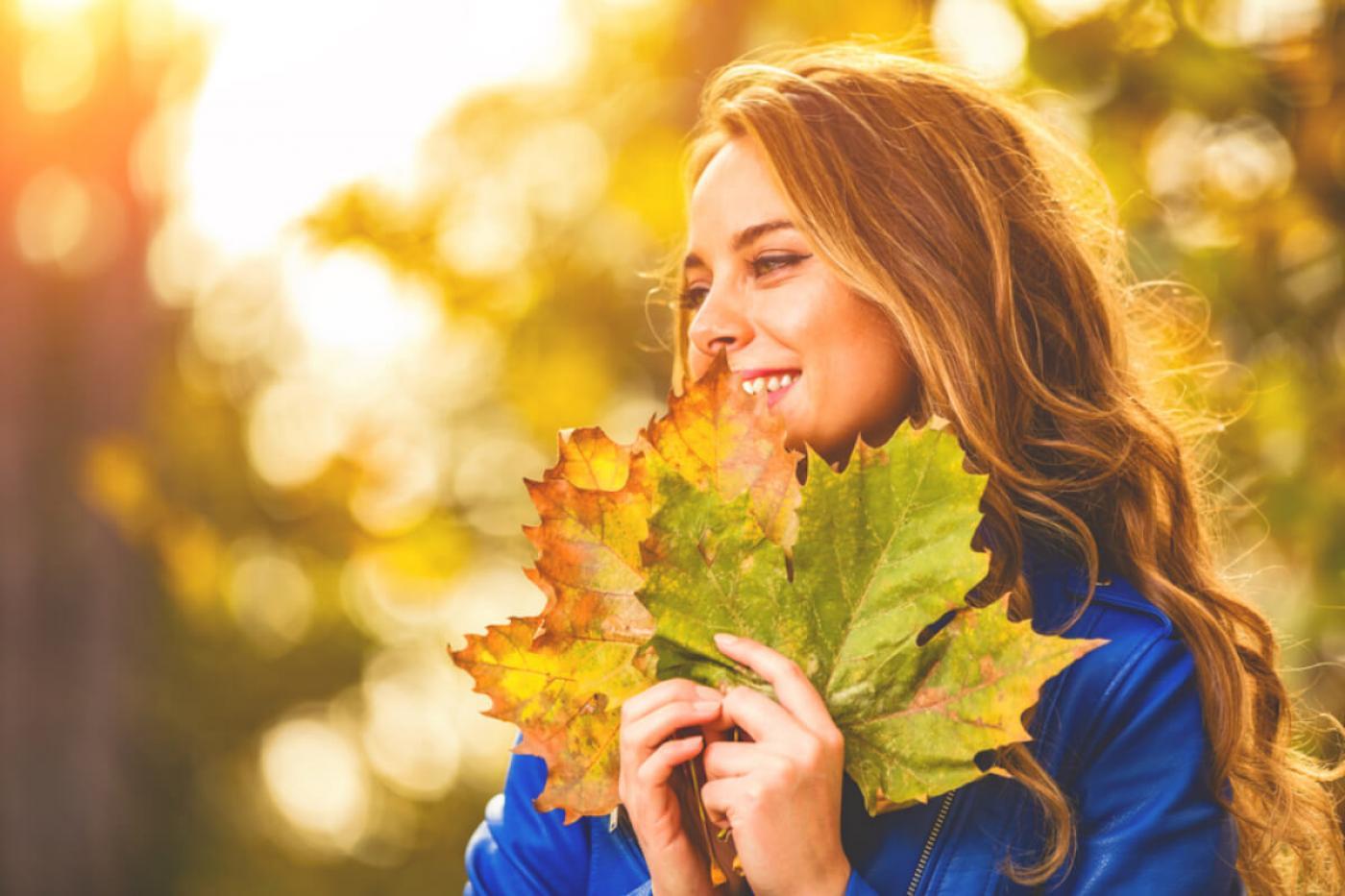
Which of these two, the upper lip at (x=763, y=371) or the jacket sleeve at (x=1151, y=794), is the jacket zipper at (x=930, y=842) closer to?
the jacket sleeve at (x=1151, y=794)

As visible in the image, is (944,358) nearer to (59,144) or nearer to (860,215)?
(860,215)

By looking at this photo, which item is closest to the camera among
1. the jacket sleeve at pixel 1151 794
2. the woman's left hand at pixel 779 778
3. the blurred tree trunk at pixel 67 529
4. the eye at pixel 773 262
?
the woman's left hand at pixel 779 778

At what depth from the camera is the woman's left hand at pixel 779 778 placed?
4.43 feet

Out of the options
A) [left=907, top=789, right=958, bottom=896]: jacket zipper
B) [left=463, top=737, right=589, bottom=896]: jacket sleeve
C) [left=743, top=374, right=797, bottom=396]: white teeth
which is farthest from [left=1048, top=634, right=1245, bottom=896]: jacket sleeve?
[left=463, top=737, right=589, bottom=896]: jacket sleeve

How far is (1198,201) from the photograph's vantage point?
327 centimetres

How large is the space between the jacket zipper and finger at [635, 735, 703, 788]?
387 mm

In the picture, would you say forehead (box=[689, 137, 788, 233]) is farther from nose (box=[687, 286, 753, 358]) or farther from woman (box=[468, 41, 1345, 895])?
nose (box=[687, 286, 753, 358])

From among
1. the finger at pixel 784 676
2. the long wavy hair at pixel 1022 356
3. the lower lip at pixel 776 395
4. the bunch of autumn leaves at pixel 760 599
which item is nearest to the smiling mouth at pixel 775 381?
the lower lip at pixel 776 395

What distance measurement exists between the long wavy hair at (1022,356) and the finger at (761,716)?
0.39 meters

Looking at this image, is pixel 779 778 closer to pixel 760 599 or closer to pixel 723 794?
pixel 723 794

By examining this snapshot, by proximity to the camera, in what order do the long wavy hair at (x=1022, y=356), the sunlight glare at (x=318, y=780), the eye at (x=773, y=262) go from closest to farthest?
the long wavy hair at (x=1022, y=356)
the eye at (x=773, y=262)
the sunlight glare at (x=318, y=780)

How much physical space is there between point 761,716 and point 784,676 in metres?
0.05

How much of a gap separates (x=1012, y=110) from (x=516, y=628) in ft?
4.28

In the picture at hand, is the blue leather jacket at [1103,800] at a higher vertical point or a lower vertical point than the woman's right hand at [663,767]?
lower
